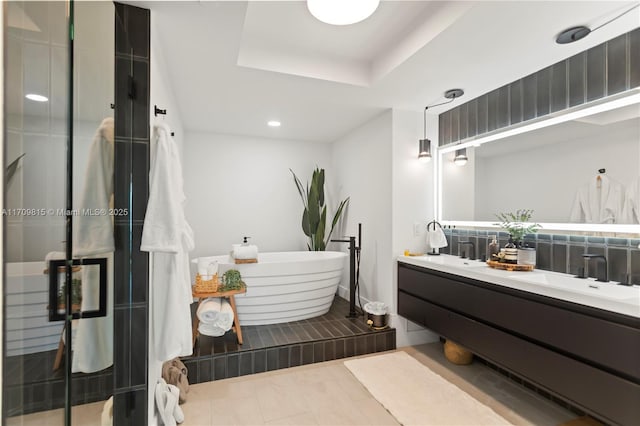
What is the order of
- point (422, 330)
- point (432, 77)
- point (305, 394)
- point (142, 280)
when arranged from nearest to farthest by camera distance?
point (142, 280) → point (305, 394) → point (432, 77) → point (422, 330)

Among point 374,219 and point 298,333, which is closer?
point 298,333

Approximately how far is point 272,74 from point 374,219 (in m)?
1.80

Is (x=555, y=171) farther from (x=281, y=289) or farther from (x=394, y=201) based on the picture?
(x=281, y=289)

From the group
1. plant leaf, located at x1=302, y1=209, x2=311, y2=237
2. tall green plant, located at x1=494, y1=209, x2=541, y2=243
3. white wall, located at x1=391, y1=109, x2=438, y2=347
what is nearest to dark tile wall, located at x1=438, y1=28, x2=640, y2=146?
white wall, located at x1=391, y1=109, x2=438, y2=347

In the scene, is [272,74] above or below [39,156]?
above

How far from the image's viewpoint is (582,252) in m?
1.95

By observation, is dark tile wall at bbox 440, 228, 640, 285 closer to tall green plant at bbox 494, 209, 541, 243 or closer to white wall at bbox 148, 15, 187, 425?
tall green plant at bbox 494, 209, 541, 243

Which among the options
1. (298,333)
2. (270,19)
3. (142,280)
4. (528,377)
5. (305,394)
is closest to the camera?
(142,280)

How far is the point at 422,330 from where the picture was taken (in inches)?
117

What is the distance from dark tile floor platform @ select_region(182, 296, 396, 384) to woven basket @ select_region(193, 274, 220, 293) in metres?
0.46

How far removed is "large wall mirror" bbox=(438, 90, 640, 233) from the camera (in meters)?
1.75

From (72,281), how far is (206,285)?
163 centimetres

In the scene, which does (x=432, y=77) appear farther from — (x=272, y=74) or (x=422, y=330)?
(x=422, y=330)

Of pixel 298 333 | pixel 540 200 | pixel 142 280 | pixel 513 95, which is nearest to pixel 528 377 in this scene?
pixel 540 200
